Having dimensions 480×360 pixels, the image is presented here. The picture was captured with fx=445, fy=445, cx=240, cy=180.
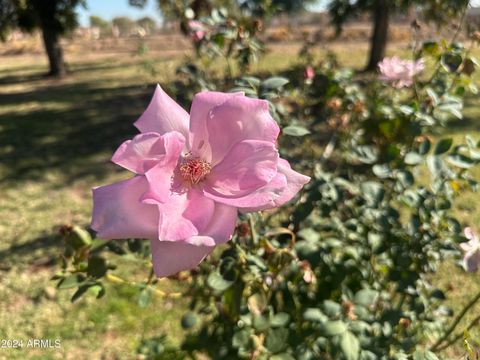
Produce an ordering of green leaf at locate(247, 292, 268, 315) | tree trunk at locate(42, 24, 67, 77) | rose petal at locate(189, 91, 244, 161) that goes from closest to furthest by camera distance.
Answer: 1. rose petal at locate(189, 91, 244, 161)
2. green leaf at locate(247, 292, 268, 315)
3. tree trunk at locate(42, 24, 67, 77)

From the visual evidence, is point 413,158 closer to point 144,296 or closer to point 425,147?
point 425,147

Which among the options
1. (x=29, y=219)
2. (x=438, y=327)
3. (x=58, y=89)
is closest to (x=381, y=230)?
(x=438, y=327)

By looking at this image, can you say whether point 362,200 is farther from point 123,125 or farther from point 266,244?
point 123,125

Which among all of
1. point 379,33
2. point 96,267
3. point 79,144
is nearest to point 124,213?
point 96,267

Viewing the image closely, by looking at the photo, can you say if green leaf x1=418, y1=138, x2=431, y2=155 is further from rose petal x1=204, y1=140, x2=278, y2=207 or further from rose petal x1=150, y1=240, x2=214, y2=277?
rose petal x1=150, y1=240, x2=214, y2=277

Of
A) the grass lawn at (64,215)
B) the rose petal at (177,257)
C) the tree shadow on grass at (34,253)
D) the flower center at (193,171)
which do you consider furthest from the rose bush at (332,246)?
the tree shadow on grass at (34,253)

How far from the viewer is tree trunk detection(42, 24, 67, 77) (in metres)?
11.4

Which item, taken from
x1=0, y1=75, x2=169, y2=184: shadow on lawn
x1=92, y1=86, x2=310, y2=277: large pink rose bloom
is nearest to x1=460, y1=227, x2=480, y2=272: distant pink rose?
x1=92, y1=86, x2=310, y2=277: large pink rose bloom

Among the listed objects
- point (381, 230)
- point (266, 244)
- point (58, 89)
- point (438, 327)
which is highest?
point (266, 244)

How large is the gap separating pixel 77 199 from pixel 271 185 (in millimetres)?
3861

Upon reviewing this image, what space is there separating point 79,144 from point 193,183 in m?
5.55

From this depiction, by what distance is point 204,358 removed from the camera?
2.27 m

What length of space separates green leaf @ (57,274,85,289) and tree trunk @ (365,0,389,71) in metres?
9.70

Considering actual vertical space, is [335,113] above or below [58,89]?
above
